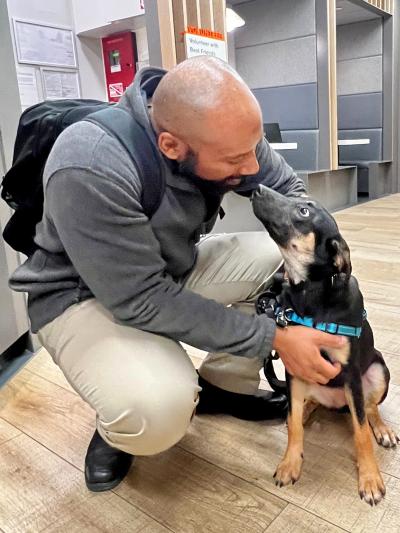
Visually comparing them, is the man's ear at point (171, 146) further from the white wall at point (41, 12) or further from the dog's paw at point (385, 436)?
the white wall at point (41, 12)

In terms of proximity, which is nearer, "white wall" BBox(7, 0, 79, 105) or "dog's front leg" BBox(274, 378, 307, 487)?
"dog's front leg" BBox(274, 378, 307, 487)

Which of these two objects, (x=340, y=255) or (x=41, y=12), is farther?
(x=41, y=12)

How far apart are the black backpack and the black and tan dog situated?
0.27 metres

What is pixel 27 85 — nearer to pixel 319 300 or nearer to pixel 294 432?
pixel 319 300

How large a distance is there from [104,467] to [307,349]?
0.55m

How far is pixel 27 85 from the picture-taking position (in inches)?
115

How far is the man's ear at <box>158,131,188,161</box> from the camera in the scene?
0.92 meters

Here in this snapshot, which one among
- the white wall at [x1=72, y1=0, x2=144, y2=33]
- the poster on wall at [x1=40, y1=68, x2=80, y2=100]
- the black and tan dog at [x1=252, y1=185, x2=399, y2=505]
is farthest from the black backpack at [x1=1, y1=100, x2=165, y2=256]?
the poster on wall at [x1=40, y1=68, x2=80, y2=100]

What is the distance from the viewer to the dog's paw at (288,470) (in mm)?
1109

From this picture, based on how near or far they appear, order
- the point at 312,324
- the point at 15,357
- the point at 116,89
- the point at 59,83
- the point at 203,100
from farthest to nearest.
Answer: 1. the point at 116,89
2. the point at 59,83
3. the point at 15,357
4. the point at 312,324
5. the point at 203,100

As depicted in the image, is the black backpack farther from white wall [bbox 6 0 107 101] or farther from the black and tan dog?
white wall [bbox 6 0 107 101]

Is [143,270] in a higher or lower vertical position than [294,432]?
higher

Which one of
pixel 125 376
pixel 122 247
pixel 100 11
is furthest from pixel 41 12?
pixel 125 376

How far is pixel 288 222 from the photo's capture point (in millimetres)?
1085
